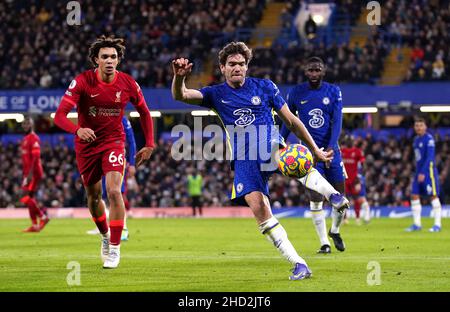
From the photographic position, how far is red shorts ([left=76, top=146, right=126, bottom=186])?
458 inches

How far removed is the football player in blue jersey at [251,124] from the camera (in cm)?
1007

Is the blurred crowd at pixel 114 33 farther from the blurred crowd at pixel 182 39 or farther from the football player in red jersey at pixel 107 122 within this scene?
the football player in red jersey at pixel 107 122

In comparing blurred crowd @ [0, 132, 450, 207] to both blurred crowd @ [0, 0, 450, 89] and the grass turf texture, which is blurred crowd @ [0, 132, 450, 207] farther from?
the grass turf texture

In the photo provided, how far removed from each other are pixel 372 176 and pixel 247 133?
84.6ft

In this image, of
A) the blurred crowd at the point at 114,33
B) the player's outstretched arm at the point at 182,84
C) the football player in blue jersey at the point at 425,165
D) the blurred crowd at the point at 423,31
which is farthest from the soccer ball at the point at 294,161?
the blurred crowd at the point at 114,33

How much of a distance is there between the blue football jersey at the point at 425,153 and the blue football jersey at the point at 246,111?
1091 centimetres

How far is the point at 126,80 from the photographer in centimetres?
1190

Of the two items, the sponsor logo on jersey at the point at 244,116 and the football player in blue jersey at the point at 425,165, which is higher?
the sponsor logo on jersey at the point at 244,116

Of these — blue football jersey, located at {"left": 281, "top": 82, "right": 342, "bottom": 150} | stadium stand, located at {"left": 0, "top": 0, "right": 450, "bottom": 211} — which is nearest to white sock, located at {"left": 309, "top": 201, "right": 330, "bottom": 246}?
blue football jersey, located at {"left": 281, "top": 82, "right": 342, "bottom": 150}

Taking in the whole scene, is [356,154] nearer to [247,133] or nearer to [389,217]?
[389,217]

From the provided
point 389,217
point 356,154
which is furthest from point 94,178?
point 389,217

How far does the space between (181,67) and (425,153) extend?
12.4m

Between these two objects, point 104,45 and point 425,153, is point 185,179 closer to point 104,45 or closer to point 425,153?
point 425,153

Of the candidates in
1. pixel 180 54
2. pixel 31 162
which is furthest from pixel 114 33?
pixel 31 162
